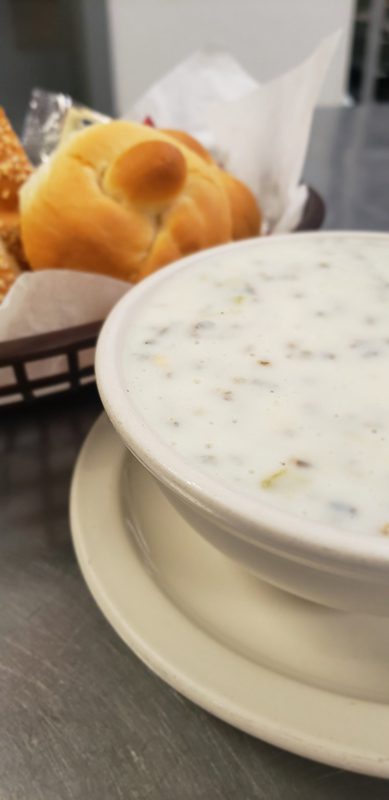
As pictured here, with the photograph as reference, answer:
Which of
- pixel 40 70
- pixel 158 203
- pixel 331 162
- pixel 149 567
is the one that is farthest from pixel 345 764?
pixel 40 70

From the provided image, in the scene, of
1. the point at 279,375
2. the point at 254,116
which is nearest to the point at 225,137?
the point at 254,116

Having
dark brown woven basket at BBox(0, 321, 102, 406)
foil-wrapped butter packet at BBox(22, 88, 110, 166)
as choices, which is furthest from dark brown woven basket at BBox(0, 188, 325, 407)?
foil-wrapped butter packet at BBox(22, 88, 110, 166)

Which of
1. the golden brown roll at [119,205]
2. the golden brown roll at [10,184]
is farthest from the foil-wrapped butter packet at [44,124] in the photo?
the golden brown roll at [119,205]

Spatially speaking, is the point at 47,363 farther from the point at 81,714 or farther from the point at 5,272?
the point at 81,714

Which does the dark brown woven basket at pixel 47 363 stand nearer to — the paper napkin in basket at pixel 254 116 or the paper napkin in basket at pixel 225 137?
the paper napkin in basket at pixel 225 137

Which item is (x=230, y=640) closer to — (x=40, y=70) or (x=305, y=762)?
(x=305, y=762)
